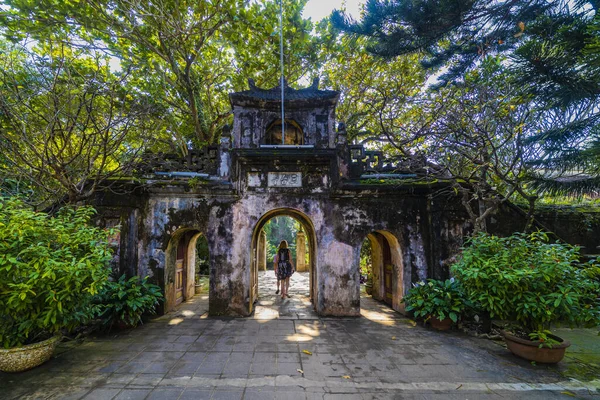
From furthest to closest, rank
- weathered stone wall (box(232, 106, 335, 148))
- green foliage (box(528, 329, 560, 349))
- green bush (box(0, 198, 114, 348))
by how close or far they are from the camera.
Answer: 1. weathered stone wall (box(232, 106, 335, 148))
2. green foliage (box(528, 329, 560, 349))
3. green bush (box(0, 198, 114, 348))

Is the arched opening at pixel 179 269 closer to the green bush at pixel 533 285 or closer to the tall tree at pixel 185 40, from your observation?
the tall tree at pixel 185 40

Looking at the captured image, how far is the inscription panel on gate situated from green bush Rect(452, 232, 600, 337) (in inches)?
184

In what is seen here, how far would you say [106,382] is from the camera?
4098 mm

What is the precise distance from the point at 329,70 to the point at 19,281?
1292 centimetres

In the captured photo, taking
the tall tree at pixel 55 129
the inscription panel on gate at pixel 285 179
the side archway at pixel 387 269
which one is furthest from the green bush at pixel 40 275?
the side archway at pixel 387 269

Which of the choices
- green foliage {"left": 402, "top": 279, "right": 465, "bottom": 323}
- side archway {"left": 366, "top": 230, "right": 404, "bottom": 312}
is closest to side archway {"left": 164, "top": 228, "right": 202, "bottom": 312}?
side archway {"left": 366, "top": 230, "right": 404, "bottom": 312}

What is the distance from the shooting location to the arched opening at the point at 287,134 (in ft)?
30.5

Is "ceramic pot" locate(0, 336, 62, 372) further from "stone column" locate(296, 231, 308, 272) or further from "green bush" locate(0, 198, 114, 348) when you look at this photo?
"stone column" locate(296, 231, 308, 272)

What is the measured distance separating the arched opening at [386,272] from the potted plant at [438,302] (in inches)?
41.8

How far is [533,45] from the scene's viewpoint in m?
5.23

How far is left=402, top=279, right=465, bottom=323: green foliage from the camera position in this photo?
6446 millimetres

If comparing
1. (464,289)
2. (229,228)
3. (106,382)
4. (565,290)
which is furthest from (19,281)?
(565,290)

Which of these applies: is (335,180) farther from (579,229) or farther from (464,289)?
(579,229)

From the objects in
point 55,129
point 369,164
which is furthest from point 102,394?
point 369,164
